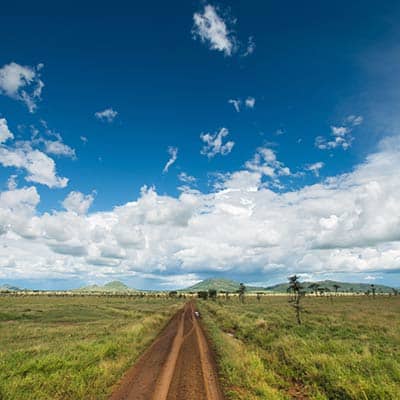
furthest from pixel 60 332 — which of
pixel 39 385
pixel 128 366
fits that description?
pixel 39 385

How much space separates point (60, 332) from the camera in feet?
112

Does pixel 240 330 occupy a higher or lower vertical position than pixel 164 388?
higher

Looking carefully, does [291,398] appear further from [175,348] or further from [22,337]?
[22,337]

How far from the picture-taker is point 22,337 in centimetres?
3098

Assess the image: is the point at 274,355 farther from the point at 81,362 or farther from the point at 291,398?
the point at 81,362

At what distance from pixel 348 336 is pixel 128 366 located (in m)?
19.5

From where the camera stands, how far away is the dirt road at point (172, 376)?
12391mm

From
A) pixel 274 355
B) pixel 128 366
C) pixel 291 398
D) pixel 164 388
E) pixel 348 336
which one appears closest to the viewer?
pixel 291 398

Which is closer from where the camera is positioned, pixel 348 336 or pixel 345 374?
pixel 345 374

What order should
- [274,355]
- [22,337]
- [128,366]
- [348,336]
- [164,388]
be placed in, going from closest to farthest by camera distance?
[164,388] → [128,366] → [274,355] → [348,336] → [22,337]

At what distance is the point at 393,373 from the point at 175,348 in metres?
13.9

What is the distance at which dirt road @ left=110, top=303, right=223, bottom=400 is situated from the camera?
40.7ft

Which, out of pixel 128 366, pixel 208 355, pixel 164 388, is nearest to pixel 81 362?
pixel 128 366

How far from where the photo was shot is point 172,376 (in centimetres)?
1502
